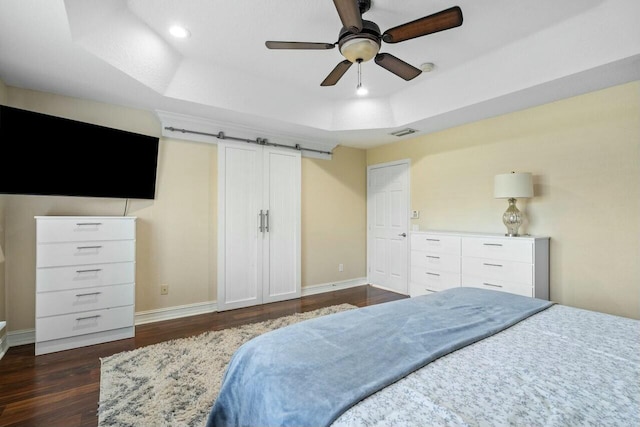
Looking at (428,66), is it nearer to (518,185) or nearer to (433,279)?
(518,185)

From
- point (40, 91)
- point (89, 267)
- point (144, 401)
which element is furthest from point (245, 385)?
point (40, 91)

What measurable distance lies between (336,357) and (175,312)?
304cm

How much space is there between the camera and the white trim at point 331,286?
14.8 feet

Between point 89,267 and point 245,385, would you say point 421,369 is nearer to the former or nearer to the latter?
point 245,385

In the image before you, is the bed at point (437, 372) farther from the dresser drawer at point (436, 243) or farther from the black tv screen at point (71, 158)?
the black tv screen at point (71, 158)

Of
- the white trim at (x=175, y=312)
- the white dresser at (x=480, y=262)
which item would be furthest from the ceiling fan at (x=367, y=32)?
the white trim at (x=175, y=312)

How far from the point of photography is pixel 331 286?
4766mm

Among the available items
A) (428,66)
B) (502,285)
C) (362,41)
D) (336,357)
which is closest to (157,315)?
(336,357)

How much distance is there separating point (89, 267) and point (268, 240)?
198 cm

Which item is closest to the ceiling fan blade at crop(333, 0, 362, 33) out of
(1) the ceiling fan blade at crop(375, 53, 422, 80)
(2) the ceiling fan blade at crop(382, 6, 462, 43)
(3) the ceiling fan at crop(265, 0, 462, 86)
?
(3) the ceiling fan at crop(265, 0, 462, 86)

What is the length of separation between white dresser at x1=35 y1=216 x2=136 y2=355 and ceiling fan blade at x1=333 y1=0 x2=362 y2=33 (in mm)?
2603

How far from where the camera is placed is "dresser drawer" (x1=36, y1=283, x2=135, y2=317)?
8.34 ft

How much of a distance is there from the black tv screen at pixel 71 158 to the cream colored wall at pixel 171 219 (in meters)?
0.20

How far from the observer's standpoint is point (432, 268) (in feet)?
12.2
